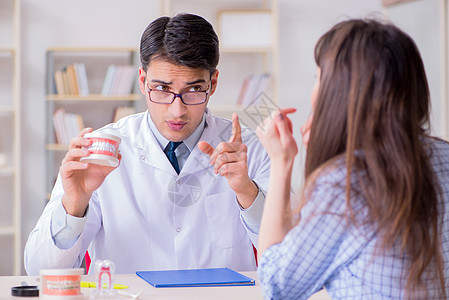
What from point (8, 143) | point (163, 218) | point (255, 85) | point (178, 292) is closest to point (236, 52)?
point (255, 85)

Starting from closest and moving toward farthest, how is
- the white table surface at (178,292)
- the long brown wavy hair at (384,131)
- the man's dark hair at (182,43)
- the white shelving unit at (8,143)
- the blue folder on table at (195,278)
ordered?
the long brown wavy hair at (384,131) → the white table surface at (178,292) → the blue folder on table at (195,278) → the man's dark hair at (182,43) → the white shelving unit at (8,143)

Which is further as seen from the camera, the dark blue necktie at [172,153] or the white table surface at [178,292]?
the dark blue necktie at [172,153]

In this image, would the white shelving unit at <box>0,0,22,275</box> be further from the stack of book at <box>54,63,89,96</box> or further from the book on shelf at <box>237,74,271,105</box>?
the book on shelf at <box>237,74,271,105</box>

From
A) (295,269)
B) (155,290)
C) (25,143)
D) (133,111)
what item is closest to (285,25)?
(133,111)

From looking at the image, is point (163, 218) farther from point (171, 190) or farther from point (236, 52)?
point (236, 52)

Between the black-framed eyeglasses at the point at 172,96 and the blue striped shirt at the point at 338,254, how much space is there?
0.89 metres

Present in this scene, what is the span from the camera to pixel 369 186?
3.51 feet

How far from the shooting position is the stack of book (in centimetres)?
433

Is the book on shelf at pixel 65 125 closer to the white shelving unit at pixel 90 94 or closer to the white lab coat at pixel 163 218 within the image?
the white shelving unit at pixel 90 94

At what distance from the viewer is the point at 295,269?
1113 mm

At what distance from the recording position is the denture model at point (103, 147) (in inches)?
59.0

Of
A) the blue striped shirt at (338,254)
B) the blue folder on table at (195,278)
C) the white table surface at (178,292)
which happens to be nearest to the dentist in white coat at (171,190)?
the blue folder on table at (195,278)

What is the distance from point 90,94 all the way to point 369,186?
3.73 metres

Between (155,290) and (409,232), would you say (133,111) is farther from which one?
(409,232)
